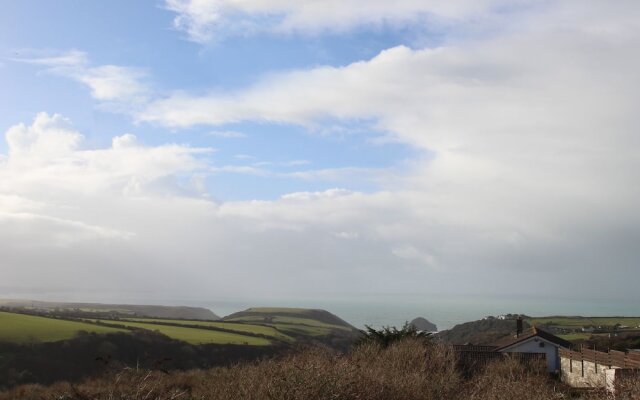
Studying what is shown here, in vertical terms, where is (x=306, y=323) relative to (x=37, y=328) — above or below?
below

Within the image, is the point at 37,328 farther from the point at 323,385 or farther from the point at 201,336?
the point at 323,385

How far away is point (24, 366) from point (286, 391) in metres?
43.4

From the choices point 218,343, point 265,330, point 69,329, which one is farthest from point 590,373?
point 265,330

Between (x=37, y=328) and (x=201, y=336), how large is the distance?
17.2 metres

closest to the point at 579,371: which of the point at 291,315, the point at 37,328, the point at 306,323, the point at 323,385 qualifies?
the point at 323,385

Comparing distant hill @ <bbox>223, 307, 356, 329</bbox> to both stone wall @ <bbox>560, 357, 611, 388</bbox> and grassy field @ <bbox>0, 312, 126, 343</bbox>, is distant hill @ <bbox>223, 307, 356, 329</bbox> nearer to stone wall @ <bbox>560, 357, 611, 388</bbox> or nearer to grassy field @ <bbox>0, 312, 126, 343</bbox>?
grassy field @ <bbox>0, 312, 126, 343</bbox>

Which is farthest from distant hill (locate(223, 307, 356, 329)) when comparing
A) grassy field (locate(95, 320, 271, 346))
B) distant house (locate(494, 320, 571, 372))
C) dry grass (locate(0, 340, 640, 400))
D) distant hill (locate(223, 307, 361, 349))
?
dry grass (locate(0, 340, 640, 400))

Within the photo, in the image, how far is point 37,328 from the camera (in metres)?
58.8

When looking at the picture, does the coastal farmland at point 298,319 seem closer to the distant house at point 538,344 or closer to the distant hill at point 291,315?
the distant hill at point 291,315

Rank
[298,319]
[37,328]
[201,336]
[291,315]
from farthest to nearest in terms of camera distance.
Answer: [291,315] < [298,319] < [201,336] < [37,328]

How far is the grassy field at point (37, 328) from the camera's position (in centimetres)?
5453

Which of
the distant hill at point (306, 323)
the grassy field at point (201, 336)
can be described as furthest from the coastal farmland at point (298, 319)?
the grassy field at point (201, 336)

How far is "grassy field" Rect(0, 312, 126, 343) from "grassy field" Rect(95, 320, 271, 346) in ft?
20.2

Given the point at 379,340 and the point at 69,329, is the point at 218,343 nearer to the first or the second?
the point at 69,329
